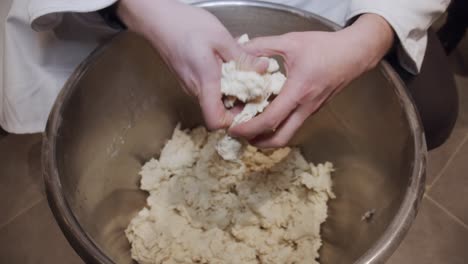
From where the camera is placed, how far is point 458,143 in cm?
97

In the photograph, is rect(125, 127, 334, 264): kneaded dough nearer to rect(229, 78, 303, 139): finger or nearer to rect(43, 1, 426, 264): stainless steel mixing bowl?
rect(43, 1, 426, 264): stainless steel mixing bowl

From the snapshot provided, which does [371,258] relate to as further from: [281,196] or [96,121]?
[96,121]

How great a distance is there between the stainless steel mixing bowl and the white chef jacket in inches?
1.9

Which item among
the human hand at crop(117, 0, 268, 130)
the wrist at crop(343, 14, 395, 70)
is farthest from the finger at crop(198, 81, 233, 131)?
the wrist at crop(343, 14, 395, 70)

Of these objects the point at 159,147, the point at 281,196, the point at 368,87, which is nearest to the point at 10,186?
the point at 159,147

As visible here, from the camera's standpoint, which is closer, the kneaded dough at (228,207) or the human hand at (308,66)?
the human hand at (308,66)

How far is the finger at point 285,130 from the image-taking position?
50cm

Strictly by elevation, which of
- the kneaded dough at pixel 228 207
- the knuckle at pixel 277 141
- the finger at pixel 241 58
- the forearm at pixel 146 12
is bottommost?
the kneaded dough at pixel 228 207

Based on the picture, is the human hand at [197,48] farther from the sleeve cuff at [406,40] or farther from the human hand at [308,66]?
the sleeve cuff at [406,40]

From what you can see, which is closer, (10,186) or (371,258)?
(371,258)

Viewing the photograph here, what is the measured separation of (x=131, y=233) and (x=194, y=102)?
22 cm

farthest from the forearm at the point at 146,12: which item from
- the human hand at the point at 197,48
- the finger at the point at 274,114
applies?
the finger at the point at 274,114

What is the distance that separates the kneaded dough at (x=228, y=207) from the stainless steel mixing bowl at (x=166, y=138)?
3cm

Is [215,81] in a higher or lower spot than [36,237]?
higher
